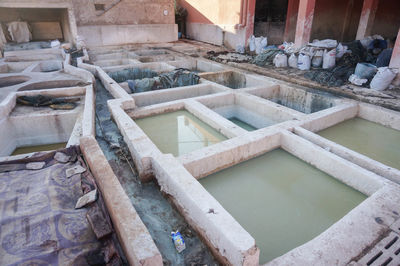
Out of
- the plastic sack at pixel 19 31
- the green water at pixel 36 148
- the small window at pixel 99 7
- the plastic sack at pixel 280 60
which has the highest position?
the small window at pixel 99 7

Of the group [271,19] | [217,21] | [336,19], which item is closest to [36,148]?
[217,21]

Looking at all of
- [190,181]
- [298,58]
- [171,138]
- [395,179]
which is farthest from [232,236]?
[298,58]

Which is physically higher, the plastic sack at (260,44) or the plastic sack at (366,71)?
the plastic sack at (260,44)

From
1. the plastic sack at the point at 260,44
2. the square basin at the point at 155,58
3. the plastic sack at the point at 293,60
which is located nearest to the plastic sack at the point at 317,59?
the plastic sack at the point at 293,60

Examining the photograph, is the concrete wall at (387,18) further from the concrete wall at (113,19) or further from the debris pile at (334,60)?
the concrete wall at (113,19)

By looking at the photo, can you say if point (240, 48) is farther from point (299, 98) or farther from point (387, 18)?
point (387, 18)

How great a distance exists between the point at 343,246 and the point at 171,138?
3.18 m

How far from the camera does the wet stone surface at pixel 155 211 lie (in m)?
2.24

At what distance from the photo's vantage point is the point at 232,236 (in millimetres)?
1988

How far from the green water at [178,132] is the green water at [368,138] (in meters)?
2.04

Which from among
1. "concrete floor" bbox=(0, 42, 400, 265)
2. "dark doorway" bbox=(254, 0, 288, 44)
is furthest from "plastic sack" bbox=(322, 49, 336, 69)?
"dark doorway" bbox=(254, 0, 288, 44)

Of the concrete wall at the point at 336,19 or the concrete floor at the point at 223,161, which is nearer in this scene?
the concrete floor at the point at 223,161

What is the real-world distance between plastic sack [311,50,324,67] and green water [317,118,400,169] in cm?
298

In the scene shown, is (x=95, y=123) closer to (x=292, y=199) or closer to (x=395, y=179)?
(x=292, y=199)
